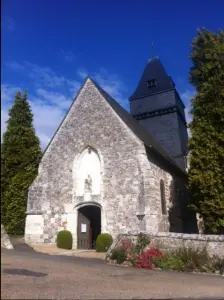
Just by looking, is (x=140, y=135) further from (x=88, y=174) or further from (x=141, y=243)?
(x=141, y=243)

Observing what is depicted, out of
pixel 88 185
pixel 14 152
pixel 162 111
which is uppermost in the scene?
pixel 162 111

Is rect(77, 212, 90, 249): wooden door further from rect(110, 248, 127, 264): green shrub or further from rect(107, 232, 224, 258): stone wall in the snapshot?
rect(110, 248, 127, 264): green shrub

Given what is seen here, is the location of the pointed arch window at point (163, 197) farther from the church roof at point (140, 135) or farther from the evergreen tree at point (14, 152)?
the evergreen tree at point (14, 152)

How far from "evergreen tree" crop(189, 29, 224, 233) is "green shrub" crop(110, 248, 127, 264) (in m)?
4.08

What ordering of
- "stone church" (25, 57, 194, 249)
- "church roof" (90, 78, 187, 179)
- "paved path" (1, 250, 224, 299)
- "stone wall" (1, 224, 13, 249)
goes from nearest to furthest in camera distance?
"stone wall" (1, 224, 13, 249) < "paved path" (1, 250, 224, 299) < "stone church" (25, 57, 194, 249) < "church roof" (90, 78, 187, 179)

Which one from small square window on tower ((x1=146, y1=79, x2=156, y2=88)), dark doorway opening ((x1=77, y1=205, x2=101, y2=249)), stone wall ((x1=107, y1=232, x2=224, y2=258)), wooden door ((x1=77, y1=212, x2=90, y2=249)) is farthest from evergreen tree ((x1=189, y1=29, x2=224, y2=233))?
small square window on tower ((x1=146, y1=79, x2=156, y2=88))

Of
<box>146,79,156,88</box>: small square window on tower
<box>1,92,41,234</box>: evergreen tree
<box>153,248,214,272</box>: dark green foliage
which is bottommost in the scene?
<box>153,248,214,272</box>: dark green foliage

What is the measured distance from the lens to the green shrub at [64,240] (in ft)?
49.2

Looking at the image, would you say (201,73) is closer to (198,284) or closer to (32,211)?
(198,284)

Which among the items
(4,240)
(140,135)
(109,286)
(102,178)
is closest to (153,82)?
(140,135)

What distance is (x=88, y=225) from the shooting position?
53.5ft

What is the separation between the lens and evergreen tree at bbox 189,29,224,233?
39.2ft

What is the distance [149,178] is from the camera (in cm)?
1461

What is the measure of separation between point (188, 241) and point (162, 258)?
122 centimetres
